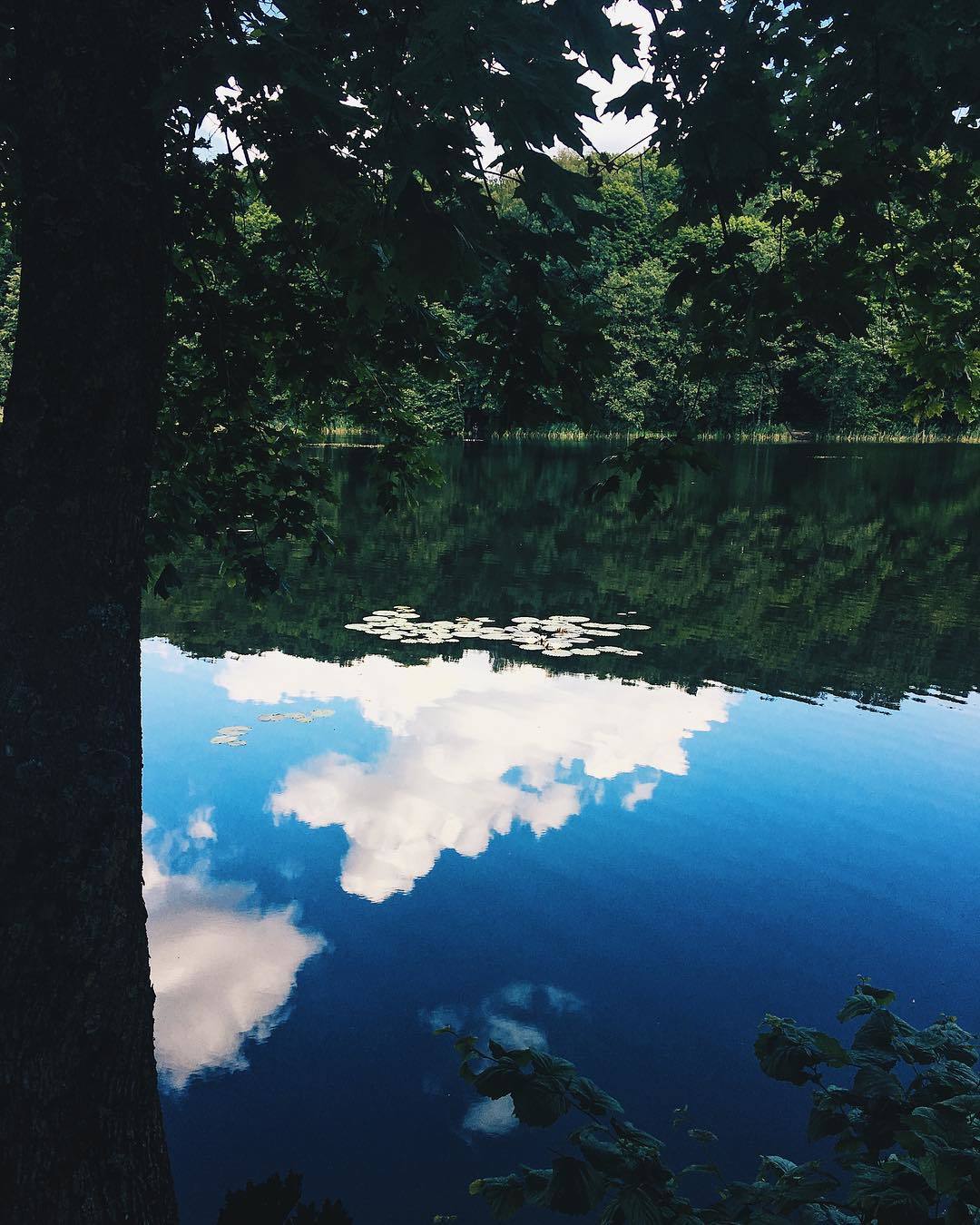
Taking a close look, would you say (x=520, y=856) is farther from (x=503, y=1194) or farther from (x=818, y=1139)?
(x=503, y=1194)

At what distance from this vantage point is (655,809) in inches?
404

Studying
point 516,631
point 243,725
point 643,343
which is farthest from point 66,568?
point 643,343

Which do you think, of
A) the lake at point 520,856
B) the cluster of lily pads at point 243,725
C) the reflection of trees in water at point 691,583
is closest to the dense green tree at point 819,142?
the lake at point 520,856

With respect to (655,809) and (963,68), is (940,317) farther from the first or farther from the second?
(655,809)

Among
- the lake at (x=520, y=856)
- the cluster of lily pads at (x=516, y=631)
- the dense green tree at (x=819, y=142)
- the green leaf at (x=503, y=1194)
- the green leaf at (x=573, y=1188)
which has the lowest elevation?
the lake at (x=520, y=856)

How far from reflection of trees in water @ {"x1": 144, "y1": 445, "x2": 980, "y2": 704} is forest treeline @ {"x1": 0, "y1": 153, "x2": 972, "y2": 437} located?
3.85 m

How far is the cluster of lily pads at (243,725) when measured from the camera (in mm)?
11891

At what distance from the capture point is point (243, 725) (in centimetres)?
1245

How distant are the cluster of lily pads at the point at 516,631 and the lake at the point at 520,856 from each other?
0.37 ft

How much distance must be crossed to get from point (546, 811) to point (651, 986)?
300 cm

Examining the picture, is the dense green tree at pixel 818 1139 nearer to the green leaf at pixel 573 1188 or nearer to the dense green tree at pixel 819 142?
the green leaf at pixel 573 1188

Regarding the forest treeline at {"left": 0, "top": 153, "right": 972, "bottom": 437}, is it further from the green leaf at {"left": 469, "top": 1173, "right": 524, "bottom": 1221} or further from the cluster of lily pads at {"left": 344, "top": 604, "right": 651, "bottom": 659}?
the cluster of lily pads at {"left": 344, "top": 604, "right": 651, "bottom": 659}

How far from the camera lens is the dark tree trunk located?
355 cm

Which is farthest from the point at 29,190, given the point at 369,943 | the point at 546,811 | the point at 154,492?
the point at 546,811
